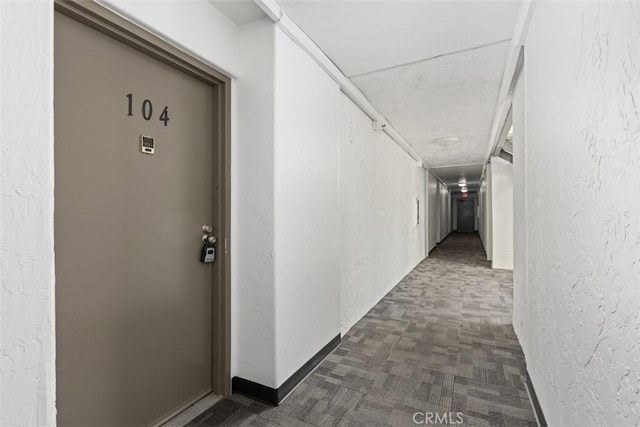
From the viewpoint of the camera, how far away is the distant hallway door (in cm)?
1978

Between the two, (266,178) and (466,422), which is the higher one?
(266,178)

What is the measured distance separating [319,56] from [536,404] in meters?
2.95

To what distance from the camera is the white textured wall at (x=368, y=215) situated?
317cm

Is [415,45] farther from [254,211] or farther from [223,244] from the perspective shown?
[223,244]

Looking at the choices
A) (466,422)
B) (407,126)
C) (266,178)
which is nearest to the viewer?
(466,422)

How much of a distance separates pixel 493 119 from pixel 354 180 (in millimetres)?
2357

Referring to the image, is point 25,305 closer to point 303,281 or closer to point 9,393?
point 9,393

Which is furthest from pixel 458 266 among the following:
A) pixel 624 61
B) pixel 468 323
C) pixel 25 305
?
pixel 25 305

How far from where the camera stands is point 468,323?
3365 mm

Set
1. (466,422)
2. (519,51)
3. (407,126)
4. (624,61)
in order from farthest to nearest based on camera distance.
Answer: (407,126)
(519,51)
(466,422)
(624,61)

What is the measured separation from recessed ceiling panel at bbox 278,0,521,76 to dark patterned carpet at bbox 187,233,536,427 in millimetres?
2633

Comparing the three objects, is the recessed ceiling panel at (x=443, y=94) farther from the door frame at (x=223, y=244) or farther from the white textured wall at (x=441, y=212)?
the white textured wall at (x=441, y=212)

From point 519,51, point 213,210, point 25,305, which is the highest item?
point 519,51

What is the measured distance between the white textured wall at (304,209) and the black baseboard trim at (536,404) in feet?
5.03
